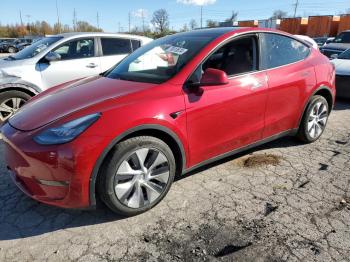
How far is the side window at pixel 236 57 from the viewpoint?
3.37 meters

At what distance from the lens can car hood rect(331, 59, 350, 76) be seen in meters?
6.83

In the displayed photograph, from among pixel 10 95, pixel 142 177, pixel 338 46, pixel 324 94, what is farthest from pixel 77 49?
pixel 338 46

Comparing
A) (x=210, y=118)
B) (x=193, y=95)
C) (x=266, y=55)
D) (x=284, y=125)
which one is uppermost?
(x=266, y=55)

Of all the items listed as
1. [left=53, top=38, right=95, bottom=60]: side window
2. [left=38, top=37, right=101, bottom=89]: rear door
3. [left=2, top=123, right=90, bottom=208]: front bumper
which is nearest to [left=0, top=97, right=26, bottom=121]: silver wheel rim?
[left=38, top=37, right=101, bottom=89]: rear door

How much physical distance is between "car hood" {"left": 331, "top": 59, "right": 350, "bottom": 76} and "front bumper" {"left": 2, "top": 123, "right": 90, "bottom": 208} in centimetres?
631

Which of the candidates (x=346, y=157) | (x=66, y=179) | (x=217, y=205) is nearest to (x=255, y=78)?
(x=217, y=205)

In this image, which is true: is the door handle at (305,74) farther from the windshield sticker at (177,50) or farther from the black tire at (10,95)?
the black tire at (10,95)

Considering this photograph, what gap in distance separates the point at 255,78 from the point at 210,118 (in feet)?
2.60

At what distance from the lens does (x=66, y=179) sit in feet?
8.13

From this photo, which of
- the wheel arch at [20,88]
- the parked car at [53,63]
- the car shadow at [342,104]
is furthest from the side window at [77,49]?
the car shadow at [342,104]

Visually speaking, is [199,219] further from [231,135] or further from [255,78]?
[255,78]

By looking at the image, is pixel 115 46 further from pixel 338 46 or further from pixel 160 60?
pixel 338 46

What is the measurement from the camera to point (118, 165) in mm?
2617

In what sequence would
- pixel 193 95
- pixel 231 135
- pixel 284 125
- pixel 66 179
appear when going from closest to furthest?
pixel 66 179, pixel 193 95, pixel 231 135, pixel 284 125
